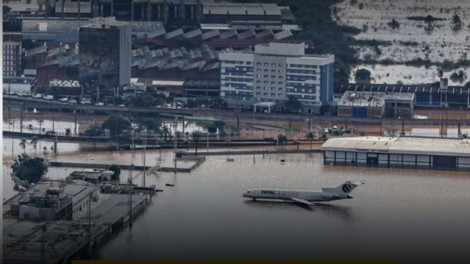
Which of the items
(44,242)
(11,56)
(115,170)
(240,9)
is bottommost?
(44,242)

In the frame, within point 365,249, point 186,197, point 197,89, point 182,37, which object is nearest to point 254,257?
point 365,249

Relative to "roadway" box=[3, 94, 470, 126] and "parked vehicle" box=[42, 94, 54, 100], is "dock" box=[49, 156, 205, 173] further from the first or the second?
"parked vehicle" box=[42, 94, 54, 100]

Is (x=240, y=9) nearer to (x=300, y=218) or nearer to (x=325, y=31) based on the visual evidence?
(x=325, y=31)

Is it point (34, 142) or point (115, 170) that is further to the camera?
point (34, 142)

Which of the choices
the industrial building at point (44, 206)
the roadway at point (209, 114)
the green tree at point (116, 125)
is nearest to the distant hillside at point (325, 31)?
the roadway at point (209, 114)

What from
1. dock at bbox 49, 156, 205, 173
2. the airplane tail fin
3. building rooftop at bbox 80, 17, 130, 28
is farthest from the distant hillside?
the airplane tail fin

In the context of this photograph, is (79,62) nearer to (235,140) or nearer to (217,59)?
(217,59)

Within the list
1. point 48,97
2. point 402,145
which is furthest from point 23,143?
point 48,97
